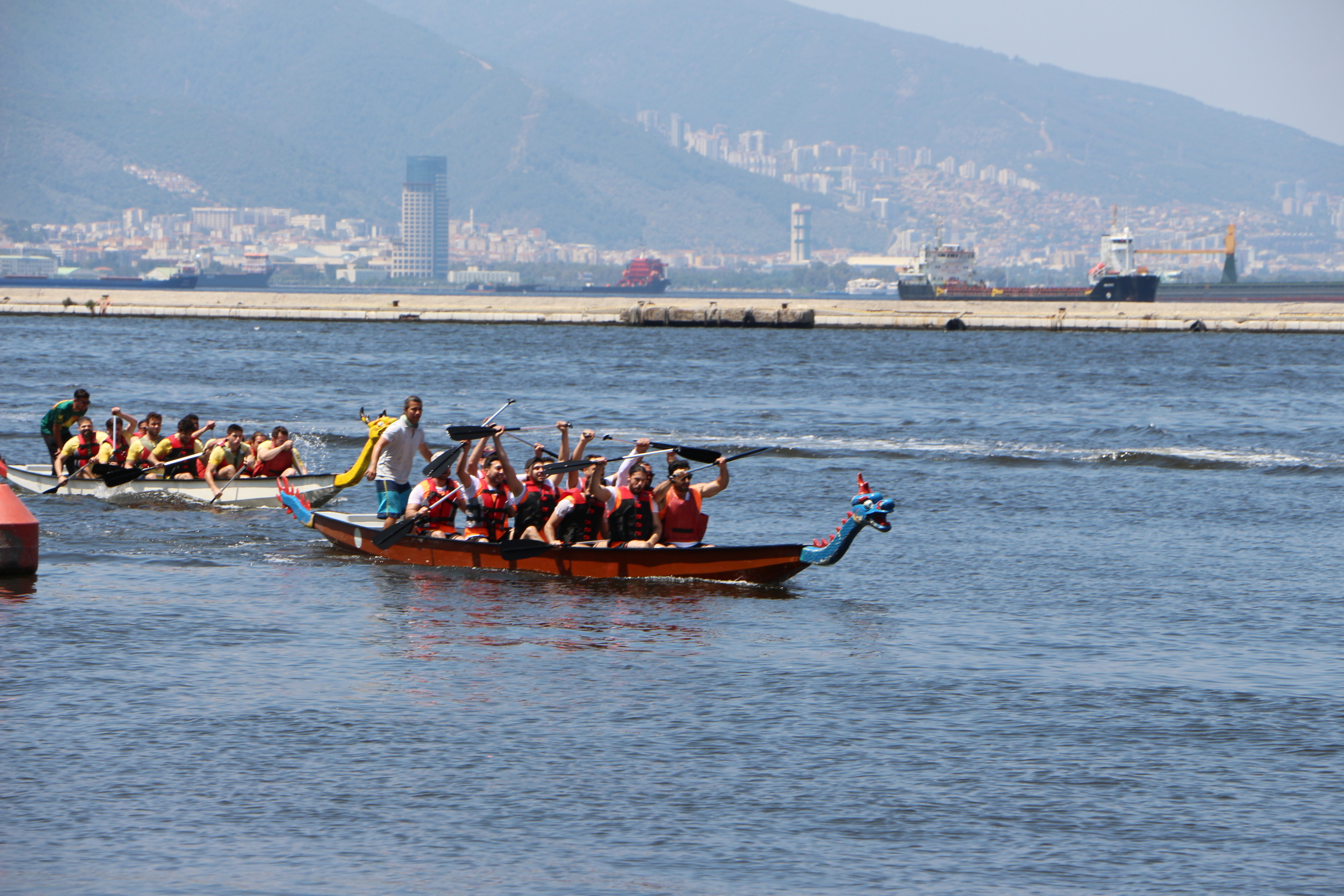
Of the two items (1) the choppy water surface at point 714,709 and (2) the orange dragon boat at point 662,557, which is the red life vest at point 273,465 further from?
(2) the orange dragon boat at point 662,557

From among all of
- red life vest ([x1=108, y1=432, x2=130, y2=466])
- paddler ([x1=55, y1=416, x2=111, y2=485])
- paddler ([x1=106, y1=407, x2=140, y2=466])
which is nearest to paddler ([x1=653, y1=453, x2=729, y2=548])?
paddler ([x1=106, y1=407, x2=140, y2=466])

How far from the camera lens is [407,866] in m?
10.3

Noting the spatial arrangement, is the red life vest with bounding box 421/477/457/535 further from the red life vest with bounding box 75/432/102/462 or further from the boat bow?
the red life vest with bounding box 75/432/102/462

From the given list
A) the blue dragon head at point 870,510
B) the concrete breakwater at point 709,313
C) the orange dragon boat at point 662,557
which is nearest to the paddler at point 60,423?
the orange dragon boat at point 662,557

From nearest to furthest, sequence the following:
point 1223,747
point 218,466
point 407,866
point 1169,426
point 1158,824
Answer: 1. point 407,866
2. point 1158,824
3. point 1223,747
4. point 218,466
5. point 1169,426

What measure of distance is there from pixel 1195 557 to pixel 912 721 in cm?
1142

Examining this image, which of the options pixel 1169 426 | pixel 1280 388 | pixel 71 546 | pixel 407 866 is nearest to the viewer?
pixel 407 866

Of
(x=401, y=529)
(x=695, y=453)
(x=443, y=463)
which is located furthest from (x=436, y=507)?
(x=695, y=453)

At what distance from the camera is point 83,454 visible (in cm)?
2828

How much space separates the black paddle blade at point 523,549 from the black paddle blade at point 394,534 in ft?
5.29

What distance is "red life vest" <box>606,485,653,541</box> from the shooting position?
20234 millimetres

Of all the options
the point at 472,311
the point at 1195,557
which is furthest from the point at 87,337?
the point at 1195,557

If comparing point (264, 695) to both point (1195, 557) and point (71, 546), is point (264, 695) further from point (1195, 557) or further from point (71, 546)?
point (1195, 557)

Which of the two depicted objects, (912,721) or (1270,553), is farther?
(1270,553)
